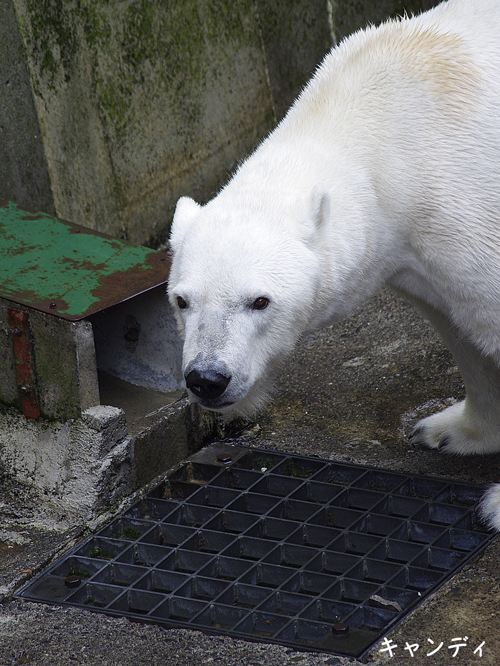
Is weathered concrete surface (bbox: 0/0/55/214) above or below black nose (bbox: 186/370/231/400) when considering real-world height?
above

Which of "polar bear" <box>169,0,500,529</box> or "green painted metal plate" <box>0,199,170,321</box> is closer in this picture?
"polar bear" <box>169,0,500,529</box>

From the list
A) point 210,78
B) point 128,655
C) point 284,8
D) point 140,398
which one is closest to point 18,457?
point 140,398

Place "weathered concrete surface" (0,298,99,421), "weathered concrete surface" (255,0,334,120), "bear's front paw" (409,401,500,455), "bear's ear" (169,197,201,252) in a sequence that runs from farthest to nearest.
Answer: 1. "weathered concrete surface" (255,0,334,120)
2. "bear's front paw" (409,401,500,455)
3. "weathered concrete surface" (0,298,99,421)
4. "bear's ear" (169,197,201,252)

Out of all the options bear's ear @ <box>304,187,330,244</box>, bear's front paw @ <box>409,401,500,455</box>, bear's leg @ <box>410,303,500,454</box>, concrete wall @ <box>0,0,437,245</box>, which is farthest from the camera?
concrete wall @ <box>0,0,437,245</box>

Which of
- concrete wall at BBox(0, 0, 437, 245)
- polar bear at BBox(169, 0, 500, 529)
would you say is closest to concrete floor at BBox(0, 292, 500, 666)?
polar bear at BBox(169, 0, 500, 529)

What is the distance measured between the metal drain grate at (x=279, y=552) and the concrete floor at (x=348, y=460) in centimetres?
6

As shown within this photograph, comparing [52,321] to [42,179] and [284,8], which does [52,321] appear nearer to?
[42,179]

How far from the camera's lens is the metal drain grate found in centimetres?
254

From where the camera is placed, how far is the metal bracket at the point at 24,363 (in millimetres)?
3156

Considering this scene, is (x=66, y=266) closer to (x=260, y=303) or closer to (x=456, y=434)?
(x=260, y=303)

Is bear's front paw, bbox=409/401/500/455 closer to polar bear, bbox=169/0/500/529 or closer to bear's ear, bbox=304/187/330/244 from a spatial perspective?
polar bear, bbox=169/0/500/529

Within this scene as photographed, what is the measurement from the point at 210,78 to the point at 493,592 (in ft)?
12.2

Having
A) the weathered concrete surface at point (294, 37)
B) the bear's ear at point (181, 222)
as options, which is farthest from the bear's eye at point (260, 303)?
the weathered concrete surface at point (294, 37)

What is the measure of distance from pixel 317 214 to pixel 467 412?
4.31 feet
